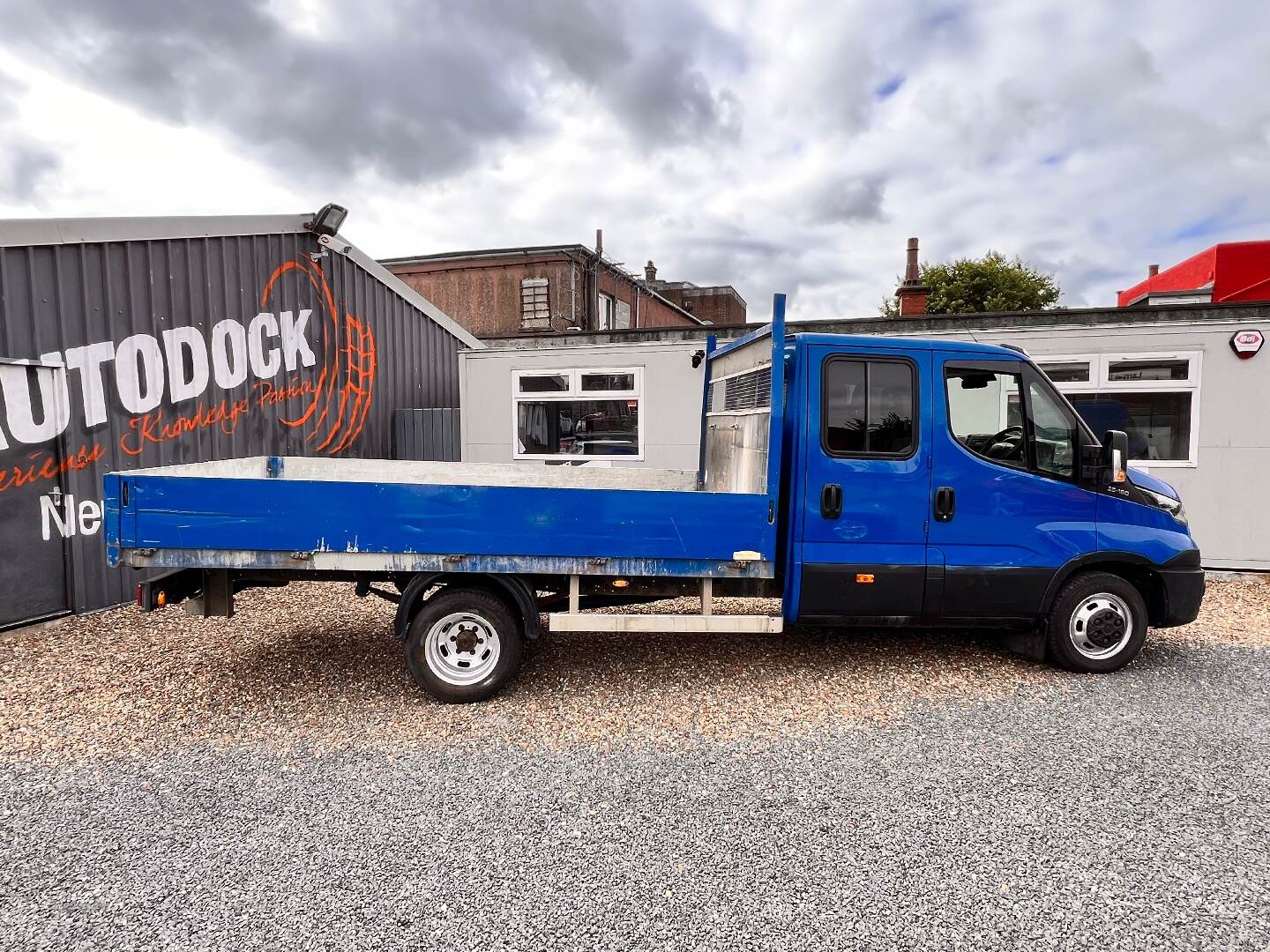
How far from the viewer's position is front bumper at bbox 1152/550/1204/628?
15.6 ft

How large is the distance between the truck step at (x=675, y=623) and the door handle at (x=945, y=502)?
1.27 m

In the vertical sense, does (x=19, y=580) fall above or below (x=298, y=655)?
above

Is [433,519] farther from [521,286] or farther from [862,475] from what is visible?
[521,286]

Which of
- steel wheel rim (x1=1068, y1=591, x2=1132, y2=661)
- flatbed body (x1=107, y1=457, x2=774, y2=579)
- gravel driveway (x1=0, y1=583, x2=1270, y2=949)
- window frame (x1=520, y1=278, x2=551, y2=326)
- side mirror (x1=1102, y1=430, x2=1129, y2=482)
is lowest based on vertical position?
gravel driveway (x1=0, y1=583, x2=1270, y2=949)

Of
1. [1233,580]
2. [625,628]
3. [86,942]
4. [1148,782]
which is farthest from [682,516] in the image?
[1233,580]

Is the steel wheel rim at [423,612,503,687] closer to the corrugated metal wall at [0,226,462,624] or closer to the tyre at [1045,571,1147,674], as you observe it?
the tyre at [1045,571,1147,674]

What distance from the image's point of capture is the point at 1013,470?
4516mm

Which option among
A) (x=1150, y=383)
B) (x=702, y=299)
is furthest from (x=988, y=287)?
(x=1150, y=383)

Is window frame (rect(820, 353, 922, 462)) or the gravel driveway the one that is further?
window frame (rect(820, 353, 922, 462))

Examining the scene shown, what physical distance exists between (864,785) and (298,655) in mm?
4151

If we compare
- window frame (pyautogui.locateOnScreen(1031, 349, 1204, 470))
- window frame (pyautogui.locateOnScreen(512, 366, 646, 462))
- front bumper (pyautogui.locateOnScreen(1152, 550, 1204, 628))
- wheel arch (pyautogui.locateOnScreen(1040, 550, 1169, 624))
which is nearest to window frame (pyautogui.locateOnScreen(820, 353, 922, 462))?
wheel arch (pyautogui.locateOnScreen(1040, 550, 1169, 624))

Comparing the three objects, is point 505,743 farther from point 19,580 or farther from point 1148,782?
point 19,580

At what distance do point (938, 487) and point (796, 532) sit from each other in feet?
3.19

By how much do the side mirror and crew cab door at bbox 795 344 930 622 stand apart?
1.21m
